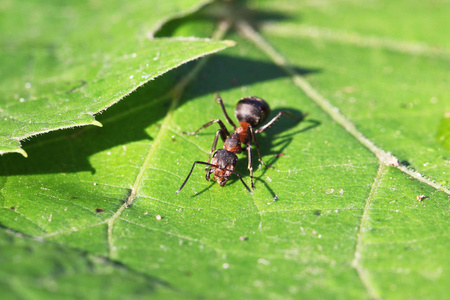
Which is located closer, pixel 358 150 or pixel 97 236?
pixel 97 236

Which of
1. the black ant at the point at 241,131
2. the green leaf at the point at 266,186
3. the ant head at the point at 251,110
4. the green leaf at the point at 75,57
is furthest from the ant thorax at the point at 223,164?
the green leaf at the point at 75,57

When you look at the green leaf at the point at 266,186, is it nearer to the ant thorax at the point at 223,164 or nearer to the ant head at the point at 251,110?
the ant thorax at the point at 223,164

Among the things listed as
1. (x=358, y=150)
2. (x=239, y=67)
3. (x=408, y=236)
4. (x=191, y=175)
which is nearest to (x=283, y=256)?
(x=408, y=236)

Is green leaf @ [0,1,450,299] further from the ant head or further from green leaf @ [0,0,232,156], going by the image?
green leaf @ [0,0,232,156]

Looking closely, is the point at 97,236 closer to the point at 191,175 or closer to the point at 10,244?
the point at 10,244

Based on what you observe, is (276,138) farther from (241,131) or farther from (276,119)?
(241,131)

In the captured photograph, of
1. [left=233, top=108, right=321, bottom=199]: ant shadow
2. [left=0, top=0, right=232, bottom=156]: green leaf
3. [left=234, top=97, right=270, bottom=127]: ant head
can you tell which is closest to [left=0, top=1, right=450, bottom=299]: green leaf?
[left=233, top=108, right=321, bottom=199]: ant shadow

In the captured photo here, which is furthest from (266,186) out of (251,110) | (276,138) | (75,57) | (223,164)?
(75,57)
